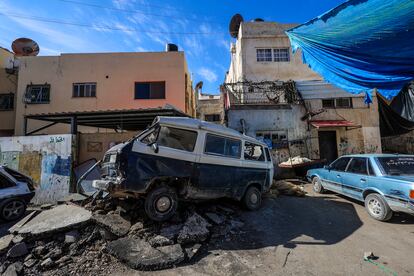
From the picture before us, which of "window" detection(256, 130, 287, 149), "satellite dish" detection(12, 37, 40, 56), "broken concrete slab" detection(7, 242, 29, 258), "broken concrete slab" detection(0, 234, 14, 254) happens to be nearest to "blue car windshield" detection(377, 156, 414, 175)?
"window" detection(256, 130, 287, 149)

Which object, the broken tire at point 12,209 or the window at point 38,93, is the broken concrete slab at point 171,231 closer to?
the broken tire at point 12,209

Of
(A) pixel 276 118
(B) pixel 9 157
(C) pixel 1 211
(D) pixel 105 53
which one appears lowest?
(C) pixel 1 211

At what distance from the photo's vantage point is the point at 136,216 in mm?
5430

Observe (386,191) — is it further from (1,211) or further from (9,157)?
(9,157)

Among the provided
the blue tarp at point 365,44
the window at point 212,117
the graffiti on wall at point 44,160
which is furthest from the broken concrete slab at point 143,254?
the window at point 212,117

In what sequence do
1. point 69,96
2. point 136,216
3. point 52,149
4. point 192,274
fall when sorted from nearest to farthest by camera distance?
point 192,274, point 136,216, point 52,149, point 69,96

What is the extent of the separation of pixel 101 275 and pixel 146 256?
0.74 meters

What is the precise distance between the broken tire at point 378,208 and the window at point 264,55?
12.6 metres

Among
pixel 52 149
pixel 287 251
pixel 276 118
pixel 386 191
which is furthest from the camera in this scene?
pixel 276 118

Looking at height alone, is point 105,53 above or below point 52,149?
above

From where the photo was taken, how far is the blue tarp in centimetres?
487

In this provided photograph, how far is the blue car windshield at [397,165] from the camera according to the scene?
6.14 metres

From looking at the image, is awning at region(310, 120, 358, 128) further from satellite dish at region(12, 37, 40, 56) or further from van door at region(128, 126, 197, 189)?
satellite dish at region(12, 37, 40, 56)

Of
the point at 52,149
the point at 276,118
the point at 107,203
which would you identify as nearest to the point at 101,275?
the point at 107,203
